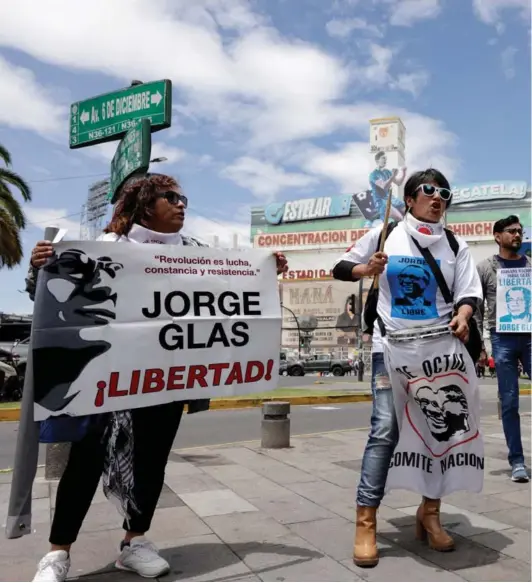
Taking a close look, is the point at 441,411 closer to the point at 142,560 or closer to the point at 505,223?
the point at 142,560

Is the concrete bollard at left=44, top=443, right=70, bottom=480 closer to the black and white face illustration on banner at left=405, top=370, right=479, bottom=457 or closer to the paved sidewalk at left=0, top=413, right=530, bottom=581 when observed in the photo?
the paved sidewalk at left=0, top=413, right=530, bottom=581

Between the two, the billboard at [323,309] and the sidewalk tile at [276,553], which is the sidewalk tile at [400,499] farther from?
the billboard at [323,309]

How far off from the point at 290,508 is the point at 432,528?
1.06 metres

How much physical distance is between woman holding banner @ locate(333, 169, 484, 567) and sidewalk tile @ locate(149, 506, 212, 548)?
972mm

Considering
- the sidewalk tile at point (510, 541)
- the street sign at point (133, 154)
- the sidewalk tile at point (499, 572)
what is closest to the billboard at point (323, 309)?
the street sign at point (133, 154)

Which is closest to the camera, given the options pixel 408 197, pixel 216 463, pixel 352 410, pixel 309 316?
pixel 408 197

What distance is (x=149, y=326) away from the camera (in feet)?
9.44

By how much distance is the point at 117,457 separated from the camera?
2859 mm

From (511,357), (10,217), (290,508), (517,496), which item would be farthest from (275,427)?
(10,217)

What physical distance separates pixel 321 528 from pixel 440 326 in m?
1.35

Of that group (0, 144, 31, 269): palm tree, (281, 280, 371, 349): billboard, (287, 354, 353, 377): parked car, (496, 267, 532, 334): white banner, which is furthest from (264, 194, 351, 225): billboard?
(496, 267, 532, 334): white banner

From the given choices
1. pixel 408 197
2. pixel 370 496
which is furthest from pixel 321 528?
pixel 408 197

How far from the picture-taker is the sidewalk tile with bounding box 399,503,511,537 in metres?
3.38

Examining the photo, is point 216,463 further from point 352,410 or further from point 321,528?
point 352,410
